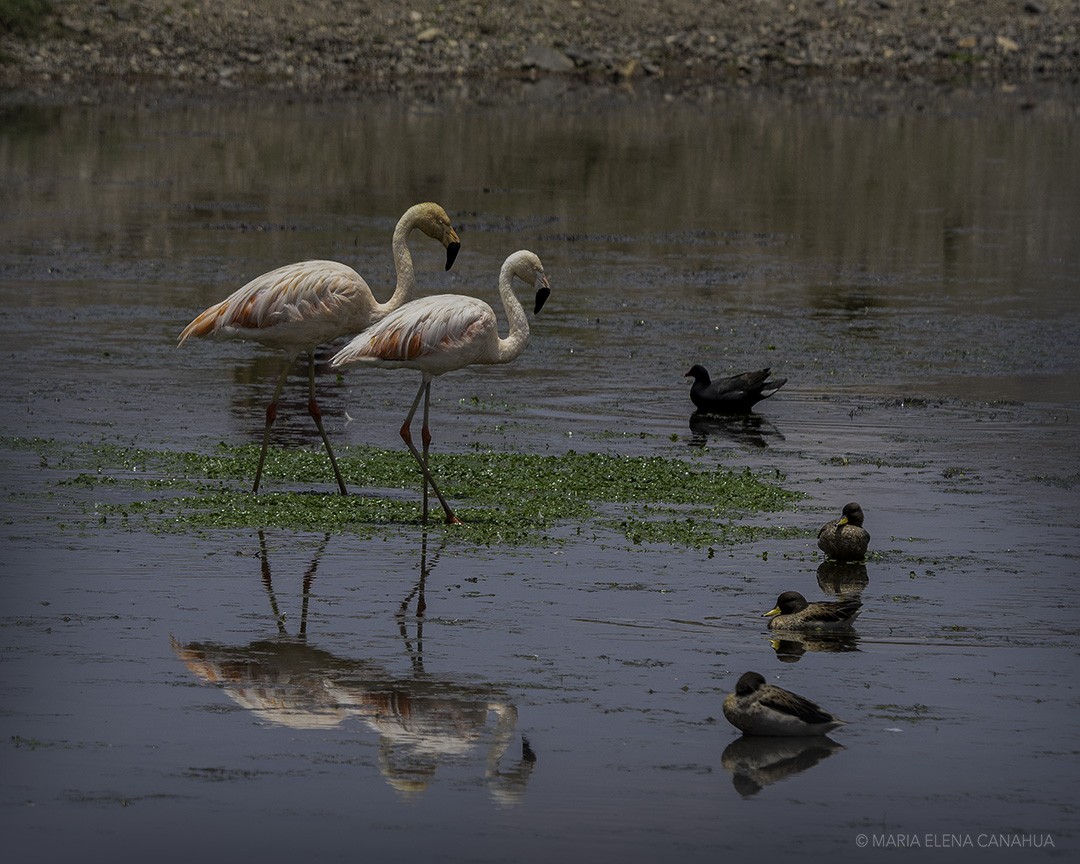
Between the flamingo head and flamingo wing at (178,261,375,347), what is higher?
the flamingo head

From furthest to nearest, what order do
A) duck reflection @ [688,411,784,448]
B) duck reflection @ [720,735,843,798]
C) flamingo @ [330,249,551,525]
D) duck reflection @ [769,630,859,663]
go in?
duck reflection @ [688,411,784,448]
flamingo @ [330,249,551,525]
duck reflection @ [769,630,859,663]
duck reflection @ [720,735,843,798]

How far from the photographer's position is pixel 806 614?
363 inches

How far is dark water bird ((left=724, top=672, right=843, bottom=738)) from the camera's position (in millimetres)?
7750

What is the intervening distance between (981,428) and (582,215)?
14823 millimetres

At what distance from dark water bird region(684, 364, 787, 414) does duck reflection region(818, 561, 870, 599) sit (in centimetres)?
470

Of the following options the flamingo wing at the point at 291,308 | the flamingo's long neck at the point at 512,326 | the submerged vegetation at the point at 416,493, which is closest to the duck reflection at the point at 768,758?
the submerged vegetation at the point at 416,493

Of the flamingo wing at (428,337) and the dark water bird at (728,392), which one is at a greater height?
the flamingo wing at (428,337)

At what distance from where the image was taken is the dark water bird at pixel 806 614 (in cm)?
923

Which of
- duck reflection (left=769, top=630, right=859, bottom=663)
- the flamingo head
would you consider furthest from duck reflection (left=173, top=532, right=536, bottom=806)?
the flamingo head

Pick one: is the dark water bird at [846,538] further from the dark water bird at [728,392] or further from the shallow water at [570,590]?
the dark water bird at [728,392]

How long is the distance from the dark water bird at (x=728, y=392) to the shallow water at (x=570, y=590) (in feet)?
0.84

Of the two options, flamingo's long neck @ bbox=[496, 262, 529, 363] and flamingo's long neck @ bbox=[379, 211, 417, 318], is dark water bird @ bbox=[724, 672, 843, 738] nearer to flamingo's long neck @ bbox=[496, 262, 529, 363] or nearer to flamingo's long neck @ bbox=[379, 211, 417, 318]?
flamingo's long neck @ bbox=[496, 262, 529, 363]

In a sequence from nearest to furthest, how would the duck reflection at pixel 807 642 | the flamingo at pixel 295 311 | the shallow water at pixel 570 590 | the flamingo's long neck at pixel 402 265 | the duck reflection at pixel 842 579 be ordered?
the shallow water at pixel 570 590, the duck reflection at pixel 807 642, the duck reflection at pixel 842 579, the flamingo at pixel 295 311, the flamingo's long neck at pixel 402 265

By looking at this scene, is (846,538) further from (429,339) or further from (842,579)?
(429,339)
